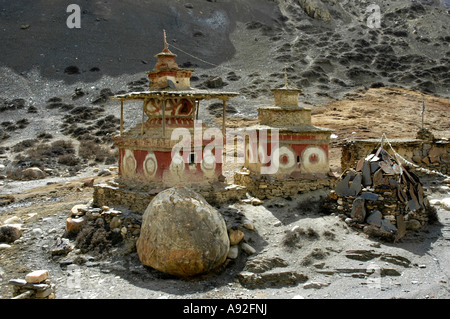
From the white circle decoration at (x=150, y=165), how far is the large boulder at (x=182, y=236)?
299 cm

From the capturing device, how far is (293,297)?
30.3 ft

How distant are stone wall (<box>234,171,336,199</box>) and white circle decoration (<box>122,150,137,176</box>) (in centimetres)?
402

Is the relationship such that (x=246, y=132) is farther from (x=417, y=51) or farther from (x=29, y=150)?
(x=417, y=51)

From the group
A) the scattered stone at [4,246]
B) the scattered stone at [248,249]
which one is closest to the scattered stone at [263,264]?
the scattered stone at [248,249]

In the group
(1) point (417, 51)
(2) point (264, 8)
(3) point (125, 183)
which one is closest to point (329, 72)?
(1) point (417, 51)

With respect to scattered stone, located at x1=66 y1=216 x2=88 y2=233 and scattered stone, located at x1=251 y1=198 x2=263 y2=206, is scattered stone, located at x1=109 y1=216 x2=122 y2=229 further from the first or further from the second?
scattered stone, located at x1=251 y1=198 x2=263 y2=206

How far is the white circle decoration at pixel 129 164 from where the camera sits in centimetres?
1463

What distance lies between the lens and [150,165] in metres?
13.9

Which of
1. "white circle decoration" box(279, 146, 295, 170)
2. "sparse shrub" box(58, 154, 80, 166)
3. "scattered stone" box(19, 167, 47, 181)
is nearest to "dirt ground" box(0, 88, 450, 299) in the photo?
"white circle decoration" box(279, 146, 295, 170)

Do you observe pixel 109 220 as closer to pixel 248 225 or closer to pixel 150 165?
pixel 150 165

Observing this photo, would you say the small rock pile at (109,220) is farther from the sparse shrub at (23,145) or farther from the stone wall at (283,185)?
the sparse shrub at (23,145)

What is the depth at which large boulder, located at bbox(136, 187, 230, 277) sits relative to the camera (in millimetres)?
10102

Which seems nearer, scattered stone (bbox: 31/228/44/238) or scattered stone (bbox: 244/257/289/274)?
scattered stone (bbox: 244/257/289/274)
